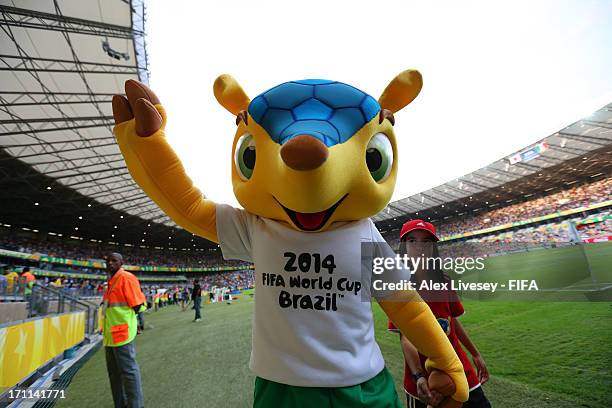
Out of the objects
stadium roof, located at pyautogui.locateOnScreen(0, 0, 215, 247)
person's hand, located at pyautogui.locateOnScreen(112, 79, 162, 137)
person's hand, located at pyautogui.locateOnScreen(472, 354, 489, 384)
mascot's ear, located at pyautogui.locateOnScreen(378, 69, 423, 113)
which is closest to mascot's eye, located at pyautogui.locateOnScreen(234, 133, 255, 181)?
person's hand, located at pyautogui.locateOnScreen(112, 79, 162, 137)

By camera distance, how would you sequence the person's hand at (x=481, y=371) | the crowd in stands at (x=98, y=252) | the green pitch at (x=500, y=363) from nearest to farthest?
the person's hand at (x=481, y=371) < the green pitch at (x=500, y=363) < the crowd in stands at (x=98, y=252)

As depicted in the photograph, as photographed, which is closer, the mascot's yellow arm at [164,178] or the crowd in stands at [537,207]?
the mascot's yellow arm at [164,178]

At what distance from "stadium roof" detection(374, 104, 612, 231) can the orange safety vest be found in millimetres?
24998

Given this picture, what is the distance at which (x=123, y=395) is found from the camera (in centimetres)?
315

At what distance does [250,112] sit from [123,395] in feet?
10.9

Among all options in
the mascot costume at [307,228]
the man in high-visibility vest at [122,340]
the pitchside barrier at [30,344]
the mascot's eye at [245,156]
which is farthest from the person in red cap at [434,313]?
the pitchside barrier at [30,344]

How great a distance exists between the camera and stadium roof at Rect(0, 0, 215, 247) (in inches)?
324

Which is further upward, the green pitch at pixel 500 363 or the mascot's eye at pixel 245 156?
the mascot's eye at pixel 245 156

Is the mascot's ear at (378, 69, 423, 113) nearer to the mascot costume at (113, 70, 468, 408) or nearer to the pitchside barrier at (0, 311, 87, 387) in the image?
the mascot costume at (113, 70, 468, 408)

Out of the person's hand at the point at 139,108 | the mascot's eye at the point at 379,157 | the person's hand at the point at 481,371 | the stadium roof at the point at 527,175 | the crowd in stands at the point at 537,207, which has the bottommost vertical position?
the person's hand at the point at 481,371

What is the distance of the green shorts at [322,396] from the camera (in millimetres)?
1141

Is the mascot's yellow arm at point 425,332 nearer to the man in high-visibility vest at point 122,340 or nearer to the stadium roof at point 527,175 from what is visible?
the man in high-visibility vest at point 122,340

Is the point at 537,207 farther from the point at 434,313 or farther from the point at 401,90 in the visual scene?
the point at 401,90

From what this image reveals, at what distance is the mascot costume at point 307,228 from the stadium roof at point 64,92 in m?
8.94
